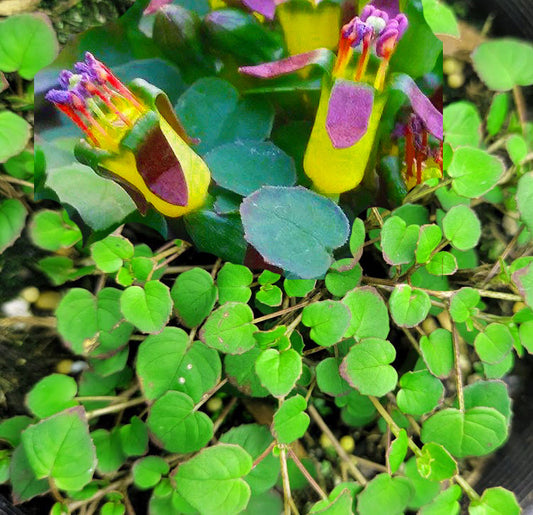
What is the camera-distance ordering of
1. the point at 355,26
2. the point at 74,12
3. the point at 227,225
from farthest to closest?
1. the point at 74,12
2. the point at 227,225
3. the point at 355,26

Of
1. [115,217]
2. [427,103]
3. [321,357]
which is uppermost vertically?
[427,103]

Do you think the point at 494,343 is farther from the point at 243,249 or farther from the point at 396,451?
the point at 243,249

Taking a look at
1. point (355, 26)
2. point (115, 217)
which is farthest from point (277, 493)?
point (355, 26)

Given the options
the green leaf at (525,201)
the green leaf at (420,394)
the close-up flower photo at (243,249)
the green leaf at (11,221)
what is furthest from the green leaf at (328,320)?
the green leaf at (11,221)

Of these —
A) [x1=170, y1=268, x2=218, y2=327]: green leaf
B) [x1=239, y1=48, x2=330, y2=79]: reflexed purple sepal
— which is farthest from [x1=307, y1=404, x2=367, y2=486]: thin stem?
[x1=239, y1=48, x2=330, y2=79]: reflexed purple sepal

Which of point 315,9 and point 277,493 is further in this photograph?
point 277,493

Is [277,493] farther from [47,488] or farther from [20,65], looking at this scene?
[20,65]

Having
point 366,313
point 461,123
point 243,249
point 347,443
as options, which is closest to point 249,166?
→ point 243,249

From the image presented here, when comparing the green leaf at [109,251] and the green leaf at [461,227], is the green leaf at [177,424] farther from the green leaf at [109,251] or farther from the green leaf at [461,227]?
the green leaf at [461,227]
